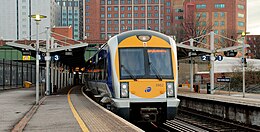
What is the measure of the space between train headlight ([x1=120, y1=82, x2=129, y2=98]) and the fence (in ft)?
79.3

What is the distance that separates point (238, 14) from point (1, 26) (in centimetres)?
6810

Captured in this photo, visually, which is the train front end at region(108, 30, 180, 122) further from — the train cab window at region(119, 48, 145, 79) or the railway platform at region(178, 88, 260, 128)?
the railway platform at region(178, 88, 260, 128)

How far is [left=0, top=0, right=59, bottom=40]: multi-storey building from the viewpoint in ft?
380

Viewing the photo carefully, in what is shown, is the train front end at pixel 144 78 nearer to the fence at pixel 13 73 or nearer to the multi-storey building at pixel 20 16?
the fence at pixel 13 73

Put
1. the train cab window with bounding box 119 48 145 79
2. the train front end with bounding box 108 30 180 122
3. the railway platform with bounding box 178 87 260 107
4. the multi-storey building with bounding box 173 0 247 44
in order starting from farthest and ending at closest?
the multi-storey building with bounding box 173 0 247 44 < the railway platform with bounding box 178 87 260 107 < the train cab window with bounding box 119 48 145 79 < the train front end with bounding box 108 30 180 122

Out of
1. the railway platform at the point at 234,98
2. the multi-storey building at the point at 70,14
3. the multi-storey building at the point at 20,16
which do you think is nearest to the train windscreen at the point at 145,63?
the railway platform at the point at 234,98

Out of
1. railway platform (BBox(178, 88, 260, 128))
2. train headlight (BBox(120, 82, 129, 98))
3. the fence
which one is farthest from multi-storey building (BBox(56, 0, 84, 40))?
train headlight (BBox(120, 82, 129, 98))

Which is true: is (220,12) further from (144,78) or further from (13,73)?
(144,78)

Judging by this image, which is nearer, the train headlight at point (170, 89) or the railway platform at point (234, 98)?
the train headlight at point (170, 89)

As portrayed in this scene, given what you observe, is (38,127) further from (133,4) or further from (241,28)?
(133,4)

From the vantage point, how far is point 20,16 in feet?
387

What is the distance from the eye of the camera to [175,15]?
399 ft

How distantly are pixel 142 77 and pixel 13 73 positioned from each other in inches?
1192

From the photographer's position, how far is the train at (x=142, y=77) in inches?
519
